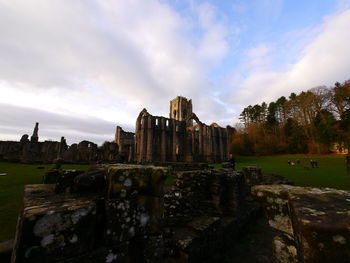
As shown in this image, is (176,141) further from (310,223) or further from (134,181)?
(310,223)

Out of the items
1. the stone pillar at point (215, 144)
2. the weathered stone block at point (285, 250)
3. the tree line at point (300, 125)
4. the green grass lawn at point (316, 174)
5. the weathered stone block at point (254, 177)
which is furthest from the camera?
the stone pillar at point (215, 144)

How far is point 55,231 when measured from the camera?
1.35 meters

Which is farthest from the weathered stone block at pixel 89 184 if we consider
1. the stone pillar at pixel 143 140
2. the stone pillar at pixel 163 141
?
the stone pillar at pixel 163 141

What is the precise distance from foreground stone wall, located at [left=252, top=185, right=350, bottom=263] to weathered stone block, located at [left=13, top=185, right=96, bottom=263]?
71.5 inches

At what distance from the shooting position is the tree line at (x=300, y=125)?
81.9ft

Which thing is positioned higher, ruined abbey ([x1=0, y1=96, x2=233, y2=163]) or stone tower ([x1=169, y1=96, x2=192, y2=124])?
stone tower ([x1=169, y1=96, x2=192, y2=124])

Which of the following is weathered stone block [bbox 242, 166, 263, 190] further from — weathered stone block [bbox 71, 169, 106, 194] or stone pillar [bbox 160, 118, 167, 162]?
stone pillar [bbox 160, 118, 167, 162]

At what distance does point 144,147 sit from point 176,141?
21.7 ft

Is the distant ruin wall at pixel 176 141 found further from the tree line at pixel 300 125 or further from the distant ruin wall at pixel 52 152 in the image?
the tree line at pixel 300 125

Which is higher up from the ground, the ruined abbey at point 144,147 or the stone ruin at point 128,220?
the ruined abbey at point 144,147

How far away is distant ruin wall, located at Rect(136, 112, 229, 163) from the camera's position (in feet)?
94.5

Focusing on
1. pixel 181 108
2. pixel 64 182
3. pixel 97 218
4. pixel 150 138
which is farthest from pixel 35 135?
pixel 181 108

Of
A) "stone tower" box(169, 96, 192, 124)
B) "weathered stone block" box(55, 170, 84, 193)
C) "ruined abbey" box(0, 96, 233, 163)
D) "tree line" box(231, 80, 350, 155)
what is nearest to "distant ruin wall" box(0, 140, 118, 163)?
"ruined abbey" box(0, 96, 233, 163)

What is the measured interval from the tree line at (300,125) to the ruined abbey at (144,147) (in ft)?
44.8
